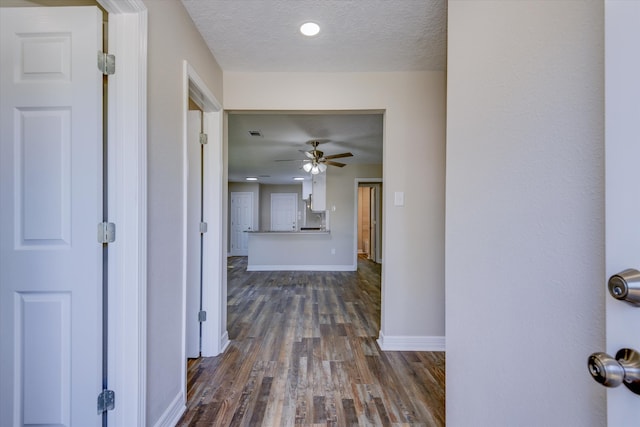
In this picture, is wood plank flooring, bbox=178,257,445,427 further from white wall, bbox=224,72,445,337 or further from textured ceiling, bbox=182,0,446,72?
textured ceiling, bbox=182,0,446,72

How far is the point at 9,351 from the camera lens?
3.96ft

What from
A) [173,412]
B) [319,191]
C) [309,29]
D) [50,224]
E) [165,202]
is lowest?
[173,412]

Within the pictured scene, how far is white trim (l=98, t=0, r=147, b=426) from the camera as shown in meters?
1.26

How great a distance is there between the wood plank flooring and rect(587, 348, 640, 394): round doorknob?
1.50m

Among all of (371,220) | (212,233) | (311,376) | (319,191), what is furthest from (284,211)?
(311,376)

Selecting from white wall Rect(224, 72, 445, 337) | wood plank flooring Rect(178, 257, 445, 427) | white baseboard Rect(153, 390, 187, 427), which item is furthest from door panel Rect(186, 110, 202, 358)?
white baseboard Rect(153, 390, 187, 427)

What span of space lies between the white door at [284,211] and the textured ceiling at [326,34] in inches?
287

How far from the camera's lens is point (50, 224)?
1.22m

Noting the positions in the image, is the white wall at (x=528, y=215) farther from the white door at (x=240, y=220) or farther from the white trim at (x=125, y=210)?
the white door at (x=240, y=220)

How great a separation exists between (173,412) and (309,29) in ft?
8.28

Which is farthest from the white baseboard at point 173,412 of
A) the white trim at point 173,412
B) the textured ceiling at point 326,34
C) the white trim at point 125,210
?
the textured ceiling at point 326,34

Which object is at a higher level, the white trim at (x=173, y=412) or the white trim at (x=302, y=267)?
the white trim at (x=173, y=412)

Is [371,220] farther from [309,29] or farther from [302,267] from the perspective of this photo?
[309,29]

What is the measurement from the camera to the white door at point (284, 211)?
384 inches
